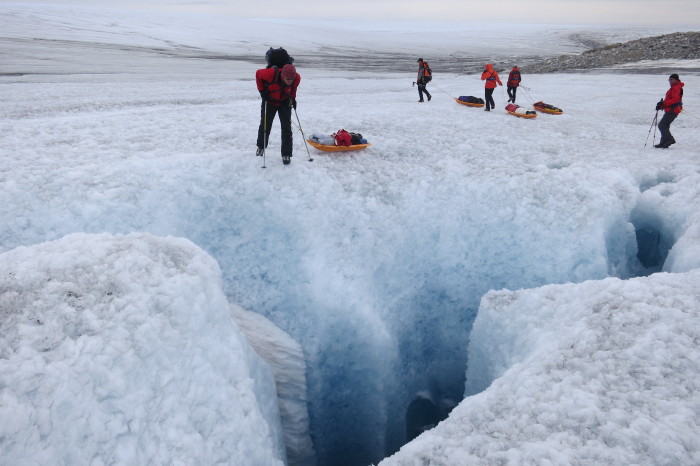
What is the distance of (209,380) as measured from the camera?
3.68 m

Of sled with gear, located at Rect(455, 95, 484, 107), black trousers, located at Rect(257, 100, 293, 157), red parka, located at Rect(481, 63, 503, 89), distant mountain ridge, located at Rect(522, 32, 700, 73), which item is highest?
distant mountain ridge, located at Rect(522, 32, 700, 73)

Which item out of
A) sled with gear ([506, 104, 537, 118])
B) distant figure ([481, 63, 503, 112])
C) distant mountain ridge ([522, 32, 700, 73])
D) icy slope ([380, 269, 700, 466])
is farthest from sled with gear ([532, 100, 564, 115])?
distant mountain ridge ([522, 32, 700, 73])

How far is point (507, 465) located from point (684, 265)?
425 centimetres

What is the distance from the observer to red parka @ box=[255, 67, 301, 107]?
22.9 ft

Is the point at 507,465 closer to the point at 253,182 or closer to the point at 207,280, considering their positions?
the point at 207,280

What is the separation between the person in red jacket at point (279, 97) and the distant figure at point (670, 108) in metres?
7.72

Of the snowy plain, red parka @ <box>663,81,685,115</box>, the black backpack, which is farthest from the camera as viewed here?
red parka @ <box>663,81,685,115</box>

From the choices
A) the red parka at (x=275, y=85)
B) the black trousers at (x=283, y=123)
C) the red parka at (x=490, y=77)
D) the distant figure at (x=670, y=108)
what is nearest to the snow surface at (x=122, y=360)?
the black trousers at (x=283, y=123)

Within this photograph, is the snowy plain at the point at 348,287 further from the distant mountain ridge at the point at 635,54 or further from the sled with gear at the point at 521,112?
the distant mountain ridge at the point at 635,54

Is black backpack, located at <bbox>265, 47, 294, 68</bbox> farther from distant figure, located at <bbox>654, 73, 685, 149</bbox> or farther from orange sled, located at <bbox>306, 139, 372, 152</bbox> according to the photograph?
distant figure, located at <bbox>654, 73, 685, 149</bbox>

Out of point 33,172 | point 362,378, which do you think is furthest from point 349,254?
point 33,172

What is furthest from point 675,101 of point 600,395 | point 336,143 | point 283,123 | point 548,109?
point 600,395

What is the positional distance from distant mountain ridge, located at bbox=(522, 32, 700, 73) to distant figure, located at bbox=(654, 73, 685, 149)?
2612 cm

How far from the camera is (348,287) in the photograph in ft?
20.1
